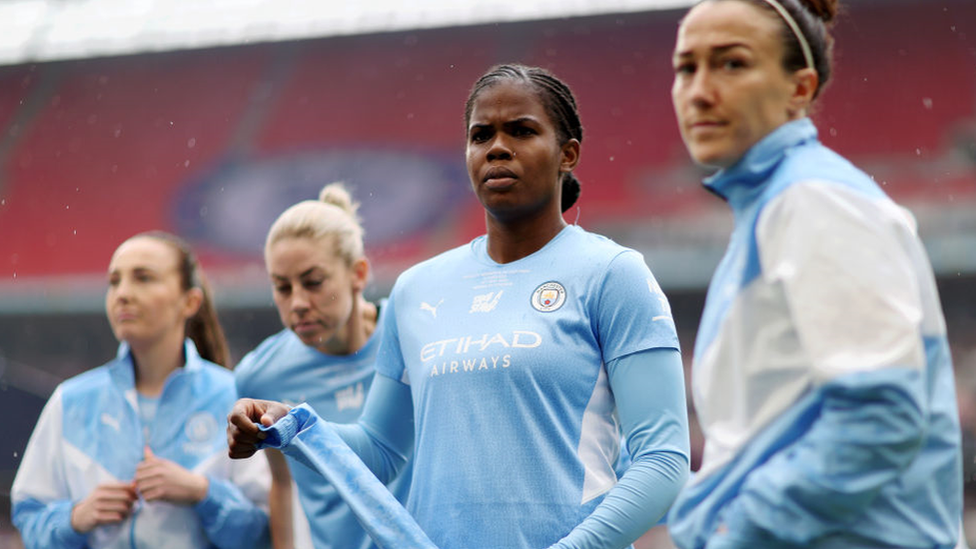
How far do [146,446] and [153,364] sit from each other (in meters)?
0.39

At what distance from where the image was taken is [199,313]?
4938 mm

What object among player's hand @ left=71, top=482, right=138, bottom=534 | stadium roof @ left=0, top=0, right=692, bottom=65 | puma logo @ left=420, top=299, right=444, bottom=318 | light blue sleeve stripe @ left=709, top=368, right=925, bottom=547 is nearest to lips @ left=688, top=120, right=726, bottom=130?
light blue sleeve stripe @ left=709, top=368, right=925, bottom=547

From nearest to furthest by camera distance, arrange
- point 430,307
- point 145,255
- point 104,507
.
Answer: point 430,307 → point 104,507 → point 145,255

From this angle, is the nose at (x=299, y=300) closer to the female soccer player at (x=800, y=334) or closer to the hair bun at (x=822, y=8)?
the female soccer player at (x=800, y=334)

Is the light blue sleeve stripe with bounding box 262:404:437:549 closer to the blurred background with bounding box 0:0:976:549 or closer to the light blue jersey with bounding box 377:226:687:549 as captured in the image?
the light blue jersey with bounding box 377:226:687:549

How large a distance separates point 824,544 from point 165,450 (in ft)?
10.3

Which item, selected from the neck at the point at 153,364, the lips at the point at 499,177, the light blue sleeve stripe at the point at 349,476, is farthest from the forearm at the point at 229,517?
the lips at the point at 499,177

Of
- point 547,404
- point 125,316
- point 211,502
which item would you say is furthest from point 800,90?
point 125,316

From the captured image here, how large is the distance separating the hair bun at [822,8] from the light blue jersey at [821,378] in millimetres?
258

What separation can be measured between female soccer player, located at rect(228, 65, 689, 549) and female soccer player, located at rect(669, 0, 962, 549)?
1.79ft

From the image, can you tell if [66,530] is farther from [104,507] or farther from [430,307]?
[430,307]

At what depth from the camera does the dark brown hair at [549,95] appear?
2836 millimetres

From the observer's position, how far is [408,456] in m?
3.08

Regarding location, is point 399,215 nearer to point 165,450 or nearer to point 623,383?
point 165,450
